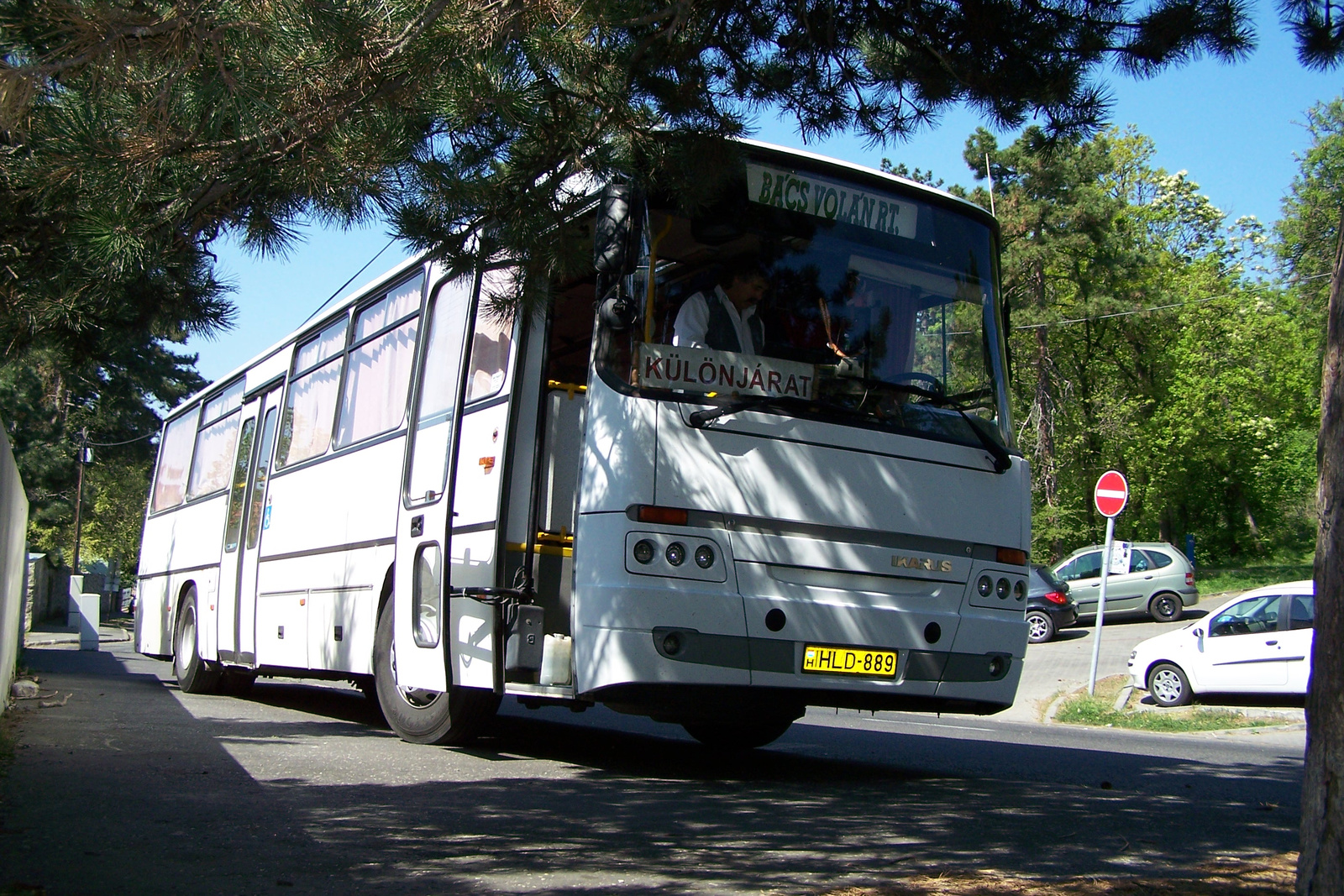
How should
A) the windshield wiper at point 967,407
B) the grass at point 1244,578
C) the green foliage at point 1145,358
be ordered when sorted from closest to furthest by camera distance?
the windshield wiper at point 967,407
the grass at point 1244,578
the green foliage at point 1145,358

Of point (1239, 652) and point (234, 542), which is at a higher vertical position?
point (234, 542)

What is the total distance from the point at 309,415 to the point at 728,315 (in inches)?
250

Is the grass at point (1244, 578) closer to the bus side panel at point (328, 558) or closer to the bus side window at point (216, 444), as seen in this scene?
the bus side window at point (216, 444)

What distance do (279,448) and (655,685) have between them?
751 cm

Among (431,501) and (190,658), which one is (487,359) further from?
(190,658)

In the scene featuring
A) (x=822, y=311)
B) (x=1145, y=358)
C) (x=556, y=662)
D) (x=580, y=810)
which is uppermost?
(x=1145, y=358)

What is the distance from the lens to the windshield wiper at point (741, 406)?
6.91 m

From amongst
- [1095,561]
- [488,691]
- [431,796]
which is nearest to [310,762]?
[488,691]

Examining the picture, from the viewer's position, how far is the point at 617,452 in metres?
6.89

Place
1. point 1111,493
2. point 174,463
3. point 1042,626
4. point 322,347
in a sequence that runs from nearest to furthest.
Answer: point 322,347 → point 1111,493 → point 174,463 → point 1042,626

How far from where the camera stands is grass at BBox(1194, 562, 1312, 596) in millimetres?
35438

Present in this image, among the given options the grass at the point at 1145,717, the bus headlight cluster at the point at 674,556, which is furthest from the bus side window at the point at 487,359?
the grass at the point at 1145,717

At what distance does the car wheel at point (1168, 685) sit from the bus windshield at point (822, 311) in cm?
1026

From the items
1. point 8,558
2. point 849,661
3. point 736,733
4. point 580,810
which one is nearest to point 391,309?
point 8,558
